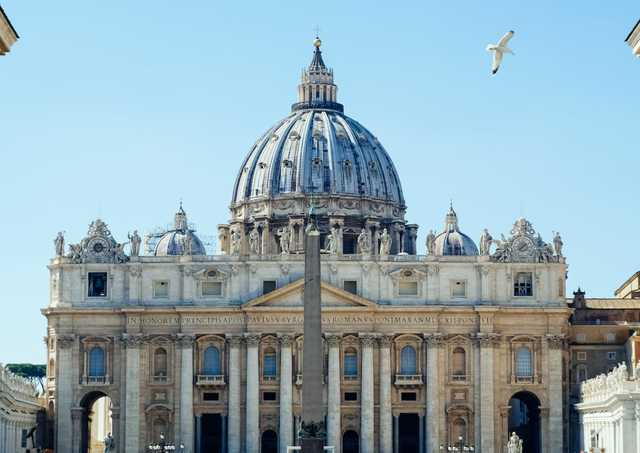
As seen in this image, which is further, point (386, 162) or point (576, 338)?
point (386, 162)

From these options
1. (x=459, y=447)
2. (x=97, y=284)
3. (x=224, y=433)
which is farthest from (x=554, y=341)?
(x=97, y=284)

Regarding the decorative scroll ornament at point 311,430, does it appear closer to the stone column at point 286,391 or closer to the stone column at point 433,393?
the stone column at point 286,391

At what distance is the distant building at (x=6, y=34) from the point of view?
102 ft

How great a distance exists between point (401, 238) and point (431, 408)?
2944 cm

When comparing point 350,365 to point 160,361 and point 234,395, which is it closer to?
point 234,395

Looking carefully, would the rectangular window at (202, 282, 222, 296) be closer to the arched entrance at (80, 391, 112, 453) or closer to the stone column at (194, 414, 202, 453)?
the stone column at (194, 414, 202, 453)

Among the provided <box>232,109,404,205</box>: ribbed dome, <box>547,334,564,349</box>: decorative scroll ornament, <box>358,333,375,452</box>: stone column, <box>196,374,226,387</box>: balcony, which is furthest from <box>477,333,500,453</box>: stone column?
<box>232,109,404,205</box>: ribbed dome

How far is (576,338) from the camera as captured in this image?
366 ft

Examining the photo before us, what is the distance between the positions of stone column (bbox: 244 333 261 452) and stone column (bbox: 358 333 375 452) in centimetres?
715

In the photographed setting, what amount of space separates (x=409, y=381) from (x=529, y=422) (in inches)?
464

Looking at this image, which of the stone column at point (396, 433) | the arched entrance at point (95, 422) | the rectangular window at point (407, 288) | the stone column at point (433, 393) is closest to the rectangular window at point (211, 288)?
the arched entrance at point (95, 422)

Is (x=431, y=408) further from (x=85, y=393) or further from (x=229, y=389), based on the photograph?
(x=85, y=393)

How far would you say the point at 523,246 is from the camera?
109875 mm

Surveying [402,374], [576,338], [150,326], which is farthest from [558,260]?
[150,326]
